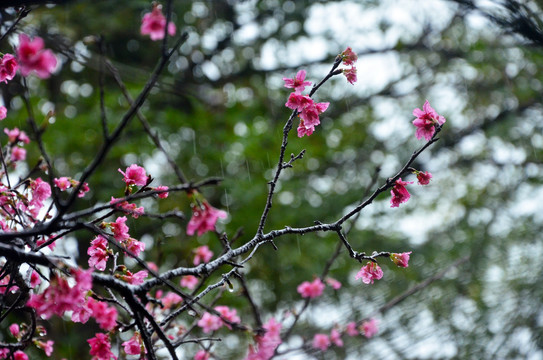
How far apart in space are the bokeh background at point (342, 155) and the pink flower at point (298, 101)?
2026mm

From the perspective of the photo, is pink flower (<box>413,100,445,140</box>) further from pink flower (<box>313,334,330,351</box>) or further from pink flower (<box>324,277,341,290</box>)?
pink flower (<box>313,334,330,351</box>)

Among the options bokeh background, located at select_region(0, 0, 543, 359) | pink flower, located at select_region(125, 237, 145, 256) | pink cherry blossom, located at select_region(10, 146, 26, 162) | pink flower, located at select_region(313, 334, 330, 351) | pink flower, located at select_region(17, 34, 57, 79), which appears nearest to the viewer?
pink flower, located at select_region(17, 34, 57, 79)

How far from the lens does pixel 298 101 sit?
1.42 meters

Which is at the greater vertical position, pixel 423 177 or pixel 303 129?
pixel 303 129

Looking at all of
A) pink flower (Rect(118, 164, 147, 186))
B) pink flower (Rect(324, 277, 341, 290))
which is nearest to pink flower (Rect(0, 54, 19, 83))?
pink flower (Rect(118, 164, 147, 186))

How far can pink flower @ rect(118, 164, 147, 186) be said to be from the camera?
4.49ft

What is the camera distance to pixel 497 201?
191 inches

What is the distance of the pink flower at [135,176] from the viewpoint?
1368 mm

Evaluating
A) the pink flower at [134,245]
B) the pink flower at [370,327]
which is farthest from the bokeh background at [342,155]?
the pink flower at [134,245]

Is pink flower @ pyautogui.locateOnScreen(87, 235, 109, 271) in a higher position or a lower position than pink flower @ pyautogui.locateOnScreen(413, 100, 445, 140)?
lower

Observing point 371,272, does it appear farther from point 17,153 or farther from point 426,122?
point 17,153

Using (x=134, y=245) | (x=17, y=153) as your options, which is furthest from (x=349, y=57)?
(x=17, y=153)

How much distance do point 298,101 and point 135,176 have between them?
0.50 m

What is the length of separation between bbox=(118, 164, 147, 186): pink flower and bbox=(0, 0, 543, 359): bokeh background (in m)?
2.02
